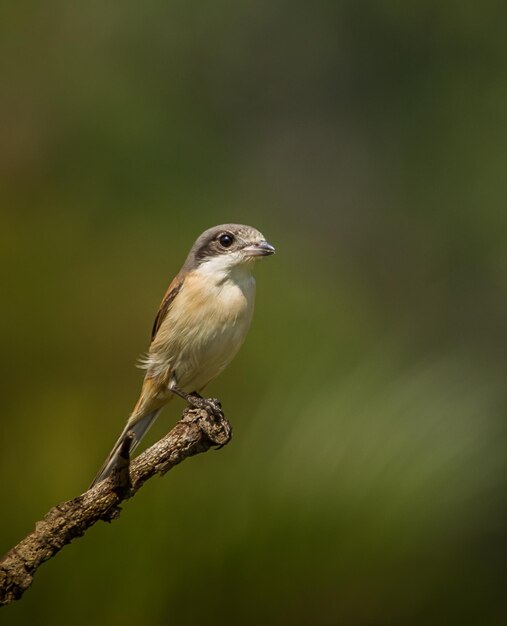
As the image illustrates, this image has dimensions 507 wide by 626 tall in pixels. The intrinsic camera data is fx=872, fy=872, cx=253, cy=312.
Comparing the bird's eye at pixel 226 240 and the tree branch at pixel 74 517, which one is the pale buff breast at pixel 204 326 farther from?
the tree branch at pixel 74 517

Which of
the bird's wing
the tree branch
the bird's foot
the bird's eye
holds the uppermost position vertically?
the bird's eye

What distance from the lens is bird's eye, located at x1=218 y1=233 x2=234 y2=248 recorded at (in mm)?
2508

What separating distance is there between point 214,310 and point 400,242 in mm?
2600

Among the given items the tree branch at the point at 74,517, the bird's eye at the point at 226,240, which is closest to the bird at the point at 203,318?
the bird's eye at the point at 226,240

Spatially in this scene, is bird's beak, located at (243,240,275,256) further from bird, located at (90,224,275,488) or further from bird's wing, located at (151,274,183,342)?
bird's wing, located at (151,274,183,342)

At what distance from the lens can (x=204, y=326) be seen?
2.44m

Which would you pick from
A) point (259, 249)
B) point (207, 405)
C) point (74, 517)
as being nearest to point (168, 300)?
point (259, 249)

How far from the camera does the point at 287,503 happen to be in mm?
2303

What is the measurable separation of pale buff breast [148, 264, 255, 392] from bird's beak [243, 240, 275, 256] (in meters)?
0.06

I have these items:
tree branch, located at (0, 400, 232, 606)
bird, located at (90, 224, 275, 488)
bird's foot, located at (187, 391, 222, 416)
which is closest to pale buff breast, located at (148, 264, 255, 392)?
bird, located at (90, 224, 275, 488)

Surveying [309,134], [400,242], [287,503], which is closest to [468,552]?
[287,503]

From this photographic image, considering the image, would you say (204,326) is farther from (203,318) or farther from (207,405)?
(207,405)

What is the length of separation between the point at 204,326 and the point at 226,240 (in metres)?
0.26

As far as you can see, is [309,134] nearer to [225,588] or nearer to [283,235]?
[283,235]
